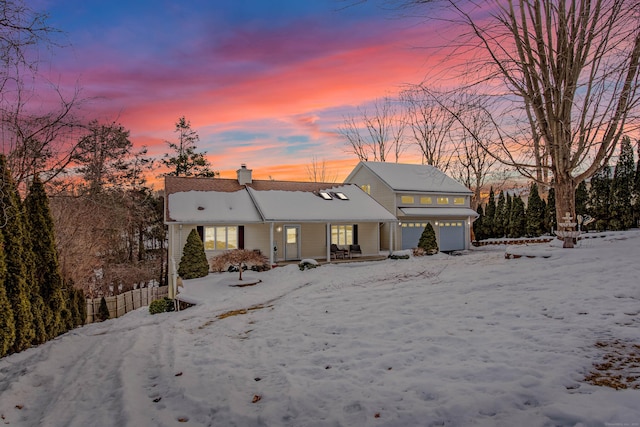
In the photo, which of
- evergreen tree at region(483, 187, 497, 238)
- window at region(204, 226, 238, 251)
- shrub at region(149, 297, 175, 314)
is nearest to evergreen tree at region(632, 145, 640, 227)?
evergreen tree at region(483, 187, 497, 238)

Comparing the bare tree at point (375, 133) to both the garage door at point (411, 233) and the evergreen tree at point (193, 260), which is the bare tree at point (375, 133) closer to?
the garage door at point (411, 233)

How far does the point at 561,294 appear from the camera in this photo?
6.86 m

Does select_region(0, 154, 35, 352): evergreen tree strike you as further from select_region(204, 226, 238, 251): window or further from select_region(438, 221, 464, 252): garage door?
select_region(438, 221, 464, 252): garage door

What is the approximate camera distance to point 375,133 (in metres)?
37.5

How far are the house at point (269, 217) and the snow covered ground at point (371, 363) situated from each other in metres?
8.74

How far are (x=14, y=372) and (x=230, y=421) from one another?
4315 millimetres

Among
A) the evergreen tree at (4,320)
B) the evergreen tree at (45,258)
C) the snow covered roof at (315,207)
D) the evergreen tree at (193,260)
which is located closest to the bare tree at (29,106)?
the evergreen tree at (45,258)

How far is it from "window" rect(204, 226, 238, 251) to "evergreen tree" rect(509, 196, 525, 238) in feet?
75.4

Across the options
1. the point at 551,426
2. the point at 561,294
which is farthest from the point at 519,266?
the point at 551,426

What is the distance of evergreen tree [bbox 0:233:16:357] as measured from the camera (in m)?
5.92

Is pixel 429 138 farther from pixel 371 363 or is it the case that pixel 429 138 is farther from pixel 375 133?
pixel 371 363

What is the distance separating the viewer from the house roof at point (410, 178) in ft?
81.0

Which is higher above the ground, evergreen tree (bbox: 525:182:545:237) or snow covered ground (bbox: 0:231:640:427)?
evergreen tree (bbox: 525:182:545:237)

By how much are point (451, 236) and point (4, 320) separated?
82.1ft
